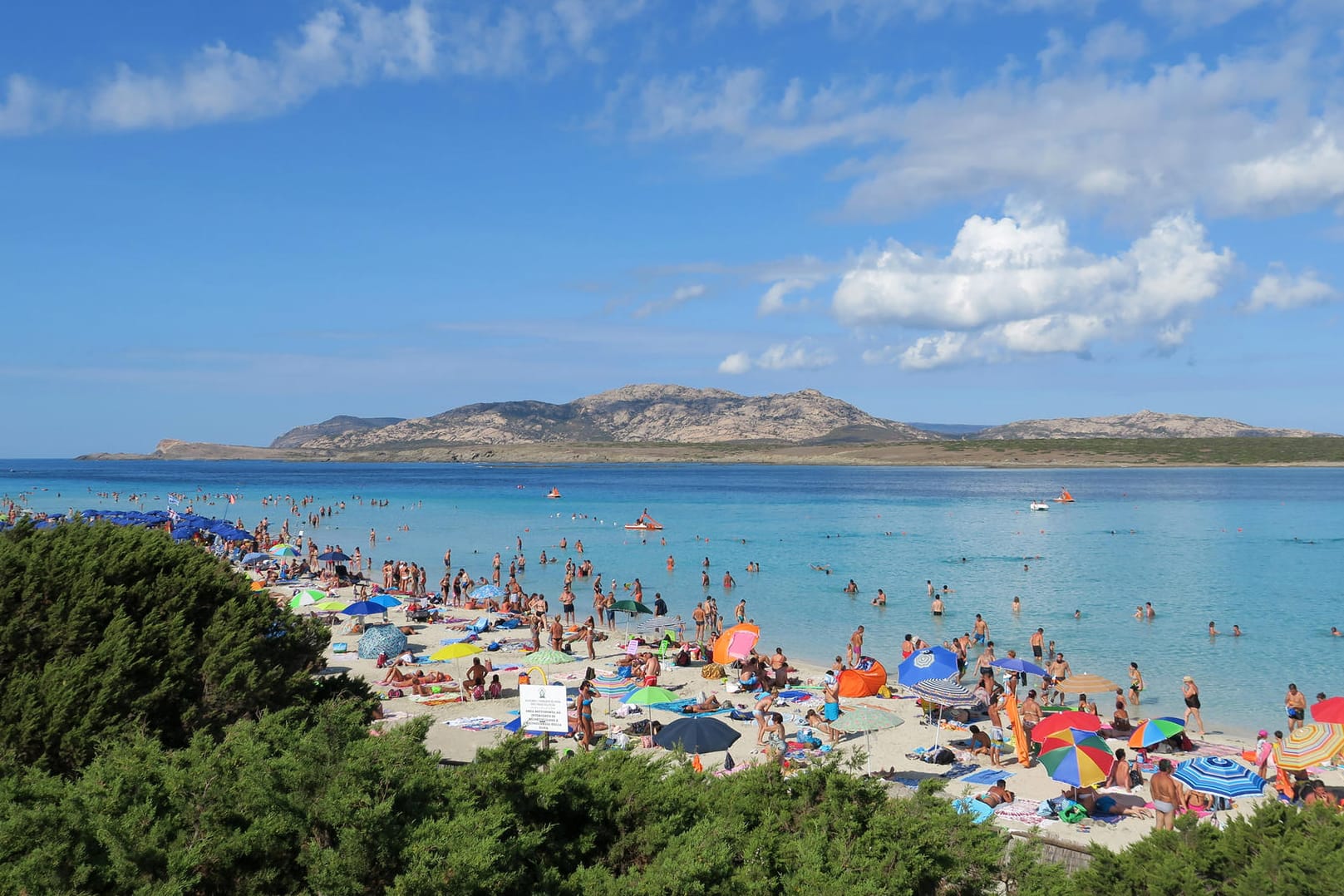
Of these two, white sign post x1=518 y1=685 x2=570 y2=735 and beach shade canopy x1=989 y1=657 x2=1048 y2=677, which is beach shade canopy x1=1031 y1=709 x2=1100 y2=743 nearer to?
beach shade canopy x1=989 y1=657 x2=1048 y2=677

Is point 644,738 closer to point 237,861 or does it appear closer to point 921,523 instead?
point 237,861

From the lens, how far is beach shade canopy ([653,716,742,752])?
1479cm

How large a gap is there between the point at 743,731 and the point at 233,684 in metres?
10.5

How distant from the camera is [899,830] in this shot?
9039 mm

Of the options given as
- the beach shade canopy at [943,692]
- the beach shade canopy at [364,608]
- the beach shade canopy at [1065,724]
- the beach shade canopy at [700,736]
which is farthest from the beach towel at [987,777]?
the beach shade canopy at [364,608]

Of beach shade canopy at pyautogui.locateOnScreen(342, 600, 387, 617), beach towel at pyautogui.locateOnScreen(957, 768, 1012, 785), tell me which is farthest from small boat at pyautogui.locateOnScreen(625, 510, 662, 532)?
beach towel at pyautogui.locateOnScreen(957, 768, 1012, 785)

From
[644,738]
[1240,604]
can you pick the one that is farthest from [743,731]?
[1240,604]

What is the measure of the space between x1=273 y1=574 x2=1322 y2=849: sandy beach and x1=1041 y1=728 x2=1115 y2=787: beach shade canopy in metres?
0.71

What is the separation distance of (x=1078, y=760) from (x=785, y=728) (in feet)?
20.7

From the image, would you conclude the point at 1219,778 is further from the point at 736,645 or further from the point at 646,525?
the point at 646,525

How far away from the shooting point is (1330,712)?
52.0 feet

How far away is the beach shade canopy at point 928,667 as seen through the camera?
1873 centimetres

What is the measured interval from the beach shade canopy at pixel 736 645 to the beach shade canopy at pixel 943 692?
492 centimetres

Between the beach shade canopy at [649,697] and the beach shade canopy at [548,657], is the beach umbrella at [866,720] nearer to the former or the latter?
the beach shade canopy at [649,697]
